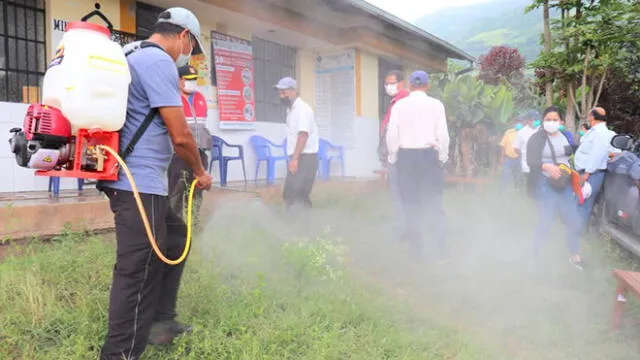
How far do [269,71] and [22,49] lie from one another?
3.95 m

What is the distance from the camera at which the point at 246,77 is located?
296 inches

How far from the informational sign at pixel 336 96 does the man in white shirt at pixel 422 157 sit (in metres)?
4.62

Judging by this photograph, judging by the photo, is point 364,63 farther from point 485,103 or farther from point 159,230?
point 159,230

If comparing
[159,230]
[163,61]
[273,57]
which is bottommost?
[159,230]

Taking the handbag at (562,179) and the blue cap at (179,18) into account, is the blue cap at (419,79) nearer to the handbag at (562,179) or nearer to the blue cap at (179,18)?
the handbag at (562,179)

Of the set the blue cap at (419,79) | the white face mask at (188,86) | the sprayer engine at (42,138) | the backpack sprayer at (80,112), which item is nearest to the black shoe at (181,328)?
the backpack sprayer at (80,112)

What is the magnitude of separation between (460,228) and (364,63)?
171 inches

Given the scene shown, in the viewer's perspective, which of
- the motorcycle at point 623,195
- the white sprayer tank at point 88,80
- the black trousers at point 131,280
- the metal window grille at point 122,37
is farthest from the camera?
the metal window grille at point 122,37

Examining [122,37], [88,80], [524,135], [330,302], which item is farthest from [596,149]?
[122,37]

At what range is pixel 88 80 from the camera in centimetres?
172

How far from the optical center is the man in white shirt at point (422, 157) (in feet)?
14.4

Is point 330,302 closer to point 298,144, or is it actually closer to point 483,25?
point 298,144

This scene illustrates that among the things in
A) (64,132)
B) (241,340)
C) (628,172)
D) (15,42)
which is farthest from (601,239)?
(15,42)

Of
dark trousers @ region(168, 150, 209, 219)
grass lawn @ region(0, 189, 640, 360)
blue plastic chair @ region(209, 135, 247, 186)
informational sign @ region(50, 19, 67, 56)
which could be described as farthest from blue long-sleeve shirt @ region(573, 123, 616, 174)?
informational sign @ region(50, 19, 67, 56)
